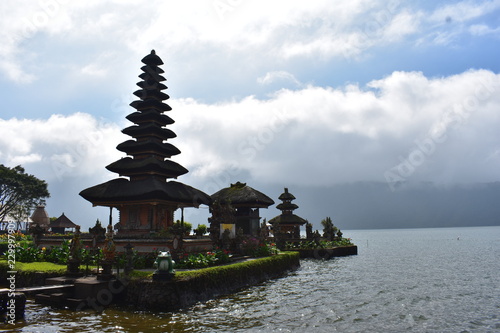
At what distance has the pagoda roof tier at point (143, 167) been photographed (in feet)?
89.7

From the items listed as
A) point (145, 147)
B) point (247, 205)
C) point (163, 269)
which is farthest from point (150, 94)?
point (163, 269)

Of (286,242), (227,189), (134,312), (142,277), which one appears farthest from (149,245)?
(286,242)

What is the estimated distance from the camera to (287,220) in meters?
54.9

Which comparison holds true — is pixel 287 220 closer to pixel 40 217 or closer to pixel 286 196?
pixel 286 196

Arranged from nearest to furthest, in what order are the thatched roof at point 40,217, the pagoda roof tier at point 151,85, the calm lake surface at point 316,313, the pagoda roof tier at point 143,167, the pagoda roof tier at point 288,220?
the calm lake surface at point 316,313 → the pagoda roof tier at point 143,167 → the pagoda roof tier at point 151,85 → the pagoda roof tier at point 288,220 → the thatched roof at point 40,217

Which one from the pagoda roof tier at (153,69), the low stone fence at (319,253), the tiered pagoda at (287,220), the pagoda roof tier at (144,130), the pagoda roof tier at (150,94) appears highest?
the pagoda roof tier at (153,69)

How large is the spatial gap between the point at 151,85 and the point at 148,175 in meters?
9.14

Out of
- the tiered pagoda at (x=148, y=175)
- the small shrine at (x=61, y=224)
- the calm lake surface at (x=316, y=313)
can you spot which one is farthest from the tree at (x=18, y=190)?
the calm lake surface at (x=316, y=313)

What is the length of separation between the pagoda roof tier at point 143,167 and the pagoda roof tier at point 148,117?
3821 mm

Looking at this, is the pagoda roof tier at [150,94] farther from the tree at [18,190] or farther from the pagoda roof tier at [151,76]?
the tree at [18,190]

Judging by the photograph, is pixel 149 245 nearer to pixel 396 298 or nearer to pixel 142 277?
pixel 142 277

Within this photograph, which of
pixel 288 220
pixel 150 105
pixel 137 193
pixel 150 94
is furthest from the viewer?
pixel 288 220

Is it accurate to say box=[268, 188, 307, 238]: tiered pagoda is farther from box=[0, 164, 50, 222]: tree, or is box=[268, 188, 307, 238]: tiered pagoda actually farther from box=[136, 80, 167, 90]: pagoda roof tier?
box=[0, 164, 50, 222]: tree

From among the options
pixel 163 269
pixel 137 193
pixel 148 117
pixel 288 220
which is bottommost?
pixel 163 269
